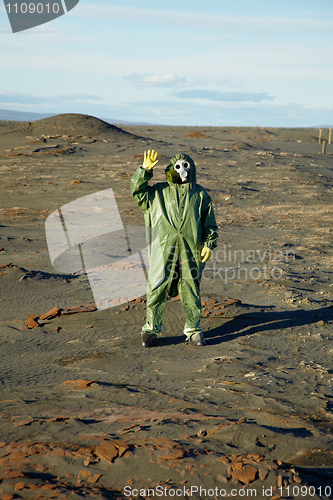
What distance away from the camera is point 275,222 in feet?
36.7

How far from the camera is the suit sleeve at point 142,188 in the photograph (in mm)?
3887

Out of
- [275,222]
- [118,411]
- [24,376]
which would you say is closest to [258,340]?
[118,411]

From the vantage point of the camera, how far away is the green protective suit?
4.05m

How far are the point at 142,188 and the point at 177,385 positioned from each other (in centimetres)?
176

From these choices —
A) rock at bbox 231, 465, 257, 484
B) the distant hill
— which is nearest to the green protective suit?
rock at bbox 231, 465, 257, 484

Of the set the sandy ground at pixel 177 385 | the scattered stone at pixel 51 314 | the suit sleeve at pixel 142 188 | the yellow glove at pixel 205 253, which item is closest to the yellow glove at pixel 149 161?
the suit sleeve at pixel 142 188

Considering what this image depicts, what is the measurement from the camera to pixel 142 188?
399cm

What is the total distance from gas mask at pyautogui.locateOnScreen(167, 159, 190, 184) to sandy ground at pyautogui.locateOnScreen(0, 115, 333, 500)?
1.65m

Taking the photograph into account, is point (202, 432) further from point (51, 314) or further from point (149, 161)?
point (51, 314)

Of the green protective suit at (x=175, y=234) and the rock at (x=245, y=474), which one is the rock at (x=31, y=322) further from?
the rock at (x=245, y=474)

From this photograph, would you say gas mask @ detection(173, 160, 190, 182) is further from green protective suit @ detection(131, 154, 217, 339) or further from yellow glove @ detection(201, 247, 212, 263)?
yellow glove @ detection(201, 247, 212, 263)

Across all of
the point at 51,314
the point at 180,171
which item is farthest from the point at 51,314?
the point at 180,171

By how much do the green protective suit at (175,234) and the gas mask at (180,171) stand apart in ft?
0.06

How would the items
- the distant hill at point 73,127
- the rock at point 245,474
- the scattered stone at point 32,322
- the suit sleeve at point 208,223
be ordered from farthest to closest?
the distant hill at point 73,127, the scattered stone at point 32,322, the suit sleeve at point 208,223, the rock at point 245,474
